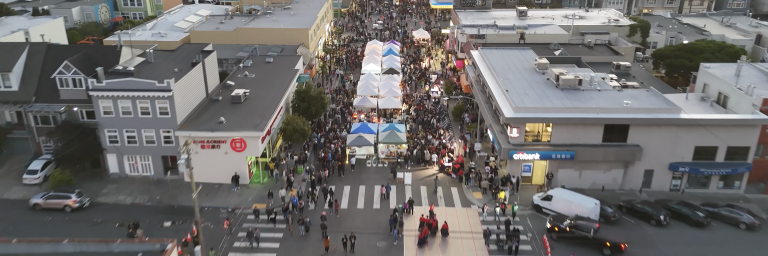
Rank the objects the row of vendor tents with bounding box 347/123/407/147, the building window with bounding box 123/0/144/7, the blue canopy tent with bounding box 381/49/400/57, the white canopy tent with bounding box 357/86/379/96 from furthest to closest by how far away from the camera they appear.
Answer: the building window with bounding box 123/0/144/7 < the blue canopy tent with bounding box 381/49/400/57 < the white canopy tent with bounding box 357/86/379/96 < the row of vendor tents with bounding box 347/123/407/147

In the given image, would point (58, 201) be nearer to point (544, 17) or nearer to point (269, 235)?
point (269, 235)

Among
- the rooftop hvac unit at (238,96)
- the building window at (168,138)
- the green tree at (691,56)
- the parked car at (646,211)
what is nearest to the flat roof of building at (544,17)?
the green tree at (691,56)

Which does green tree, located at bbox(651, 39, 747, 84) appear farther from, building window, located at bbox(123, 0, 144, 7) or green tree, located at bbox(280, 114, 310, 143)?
building window, located at bbox(123, 0, 144, 7)

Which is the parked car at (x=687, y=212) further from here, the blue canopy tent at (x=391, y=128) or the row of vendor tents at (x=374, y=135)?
the blue canopy tent at (x=391, y=128)

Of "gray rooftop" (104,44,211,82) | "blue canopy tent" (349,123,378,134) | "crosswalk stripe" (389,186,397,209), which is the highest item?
"gray rooftop" (104,44,211,82)

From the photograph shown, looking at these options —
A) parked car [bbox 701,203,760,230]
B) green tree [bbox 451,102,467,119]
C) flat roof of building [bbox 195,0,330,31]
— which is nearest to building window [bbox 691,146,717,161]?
parked car [bbox 701,203,760,230]
